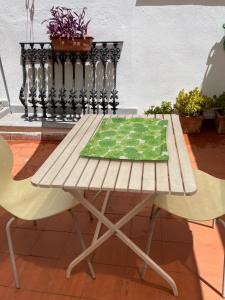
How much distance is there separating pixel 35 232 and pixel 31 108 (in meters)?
3.01

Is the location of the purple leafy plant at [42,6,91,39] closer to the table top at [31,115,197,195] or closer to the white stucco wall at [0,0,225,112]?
the white stucco wall at [0,0,225,112]

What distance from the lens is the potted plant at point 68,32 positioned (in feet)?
14.4

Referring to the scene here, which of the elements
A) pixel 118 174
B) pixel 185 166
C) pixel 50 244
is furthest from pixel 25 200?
pixel 185 166

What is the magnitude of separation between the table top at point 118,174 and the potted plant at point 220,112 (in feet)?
9.55

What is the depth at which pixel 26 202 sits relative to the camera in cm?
216

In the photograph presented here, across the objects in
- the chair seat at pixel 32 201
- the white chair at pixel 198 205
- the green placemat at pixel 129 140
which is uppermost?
the green placemat at pixel 129 140

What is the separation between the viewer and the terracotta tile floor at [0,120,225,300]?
201 centimetres

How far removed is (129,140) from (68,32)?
9.65 ft

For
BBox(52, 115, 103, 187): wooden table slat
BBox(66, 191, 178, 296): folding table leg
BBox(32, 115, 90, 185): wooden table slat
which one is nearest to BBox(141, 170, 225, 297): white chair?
BBox(66, 191, 178, 296): folding table leg

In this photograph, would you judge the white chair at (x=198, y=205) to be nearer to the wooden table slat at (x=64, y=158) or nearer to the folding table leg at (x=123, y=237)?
the folding table leg at (x=123, y=237)

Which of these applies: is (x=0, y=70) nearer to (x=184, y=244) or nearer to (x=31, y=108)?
(x=31, y=108)

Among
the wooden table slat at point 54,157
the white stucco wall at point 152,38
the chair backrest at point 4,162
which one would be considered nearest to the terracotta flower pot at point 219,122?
the white stucco wall at point 152,38

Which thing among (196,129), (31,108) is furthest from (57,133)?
(196,129)

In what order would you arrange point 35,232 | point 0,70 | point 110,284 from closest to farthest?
point 110,284
point 35,232
point 0,70
